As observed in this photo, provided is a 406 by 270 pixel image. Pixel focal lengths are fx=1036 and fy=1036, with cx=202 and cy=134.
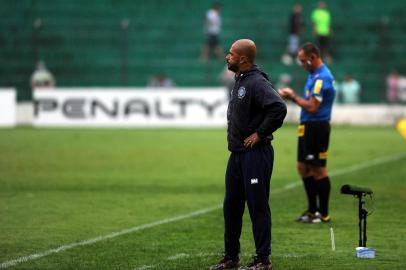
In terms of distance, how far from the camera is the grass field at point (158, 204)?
10.9 m

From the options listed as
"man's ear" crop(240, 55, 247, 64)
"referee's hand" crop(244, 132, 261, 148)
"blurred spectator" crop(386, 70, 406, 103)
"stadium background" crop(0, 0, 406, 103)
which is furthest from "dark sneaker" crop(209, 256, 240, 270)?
"blurred spectator" crop(386, 70, 406, 103)

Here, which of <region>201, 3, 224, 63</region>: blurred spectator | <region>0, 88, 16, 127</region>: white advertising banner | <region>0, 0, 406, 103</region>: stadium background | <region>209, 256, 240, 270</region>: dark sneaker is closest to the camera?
<region>209, 256, 240, 270</region>: dark sneaker

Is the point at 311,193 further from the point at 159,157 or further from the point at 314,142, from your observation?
the point at 159,157

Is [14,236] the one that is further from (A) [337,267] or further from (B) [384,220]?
(B) [384,220]

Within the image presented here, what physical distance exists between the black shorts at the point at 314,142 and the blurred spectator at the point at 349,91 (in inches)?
919

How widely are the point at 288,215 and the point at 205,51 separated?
81.2ft

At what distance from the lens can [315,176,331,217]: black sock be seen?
45.9ft

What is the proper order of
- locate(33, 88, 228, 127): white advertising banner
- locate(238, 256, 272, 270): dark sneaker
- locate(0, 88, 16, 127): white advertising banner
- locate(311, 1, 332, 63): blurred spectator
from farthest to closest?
locate(311, 1, 332, 63): blurred spectator < locate(33, 88, 228, 127): white advertising banner < locate(0, 88, 16, 127): white advertising banner < locate(238, 256, 272, 270): dark sneaker

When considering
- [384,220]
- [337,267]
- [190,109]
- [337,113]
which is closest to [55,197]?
[384,220]

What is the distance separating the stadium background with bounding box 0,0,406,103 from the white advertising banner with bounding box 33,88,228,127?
2877mm

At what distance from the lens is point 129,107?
35.1 metres

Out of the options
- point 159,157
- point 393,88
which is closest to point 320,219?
point 159,157

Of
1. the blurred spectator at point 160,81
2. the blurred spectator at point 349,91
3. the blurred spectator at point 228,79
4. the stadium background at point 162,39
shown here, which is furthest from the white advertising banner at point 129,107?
the blurred spectator at point 349,91

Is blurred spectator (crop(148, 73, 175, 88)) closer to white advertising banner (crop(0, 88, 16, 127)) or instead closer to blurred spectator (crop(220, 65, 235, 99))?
blurred spectator (crop(220, 65, 235, 99))
